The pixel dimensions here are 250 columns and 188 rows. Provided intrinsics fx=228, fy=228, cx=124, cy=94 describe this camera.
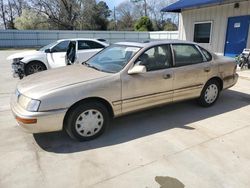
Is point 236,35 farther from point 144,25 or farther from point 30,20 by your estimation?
point 30,20

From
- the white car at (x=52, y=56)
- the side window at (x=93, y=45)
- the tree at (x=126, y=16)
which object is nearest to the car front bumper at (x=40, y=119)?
the white car at (x=52, y=56)

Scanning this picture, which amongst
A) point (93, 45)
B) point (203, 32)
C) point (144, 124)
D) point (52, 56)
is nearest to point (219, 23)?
point (203, 32)

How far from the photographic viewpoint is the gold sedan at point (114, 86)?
3.19 m

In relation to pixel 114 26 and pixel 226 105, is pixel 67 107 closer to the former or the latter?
pixel 226 105

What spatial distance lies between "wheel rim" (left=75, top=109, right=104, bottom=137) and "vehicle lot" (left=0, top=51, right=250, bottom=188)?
0.17 meters

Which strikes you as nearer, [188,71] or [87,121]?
[87,121]

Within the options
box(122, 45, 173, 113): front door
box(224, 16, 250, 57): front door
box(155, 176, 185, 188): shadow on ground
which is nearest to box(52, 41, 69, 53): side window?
box(122, 45, 173, 113): front door

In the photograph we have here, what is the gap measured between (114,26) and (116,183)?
141ft

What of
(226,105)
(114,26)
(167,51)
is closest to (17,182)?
(167,51)

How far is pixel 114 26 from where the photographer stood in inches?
1706

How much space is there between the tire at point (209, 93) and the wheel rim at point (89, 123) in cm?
243

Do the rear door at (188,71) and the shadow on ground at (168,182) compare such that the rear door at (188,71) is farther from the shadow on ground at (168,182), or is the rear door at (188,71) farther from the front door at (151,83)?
the shadow on ground at (168,182)

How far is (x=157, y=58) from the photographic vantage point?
13.7 ft

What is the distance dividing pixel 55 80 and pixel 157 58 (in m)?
1.84
